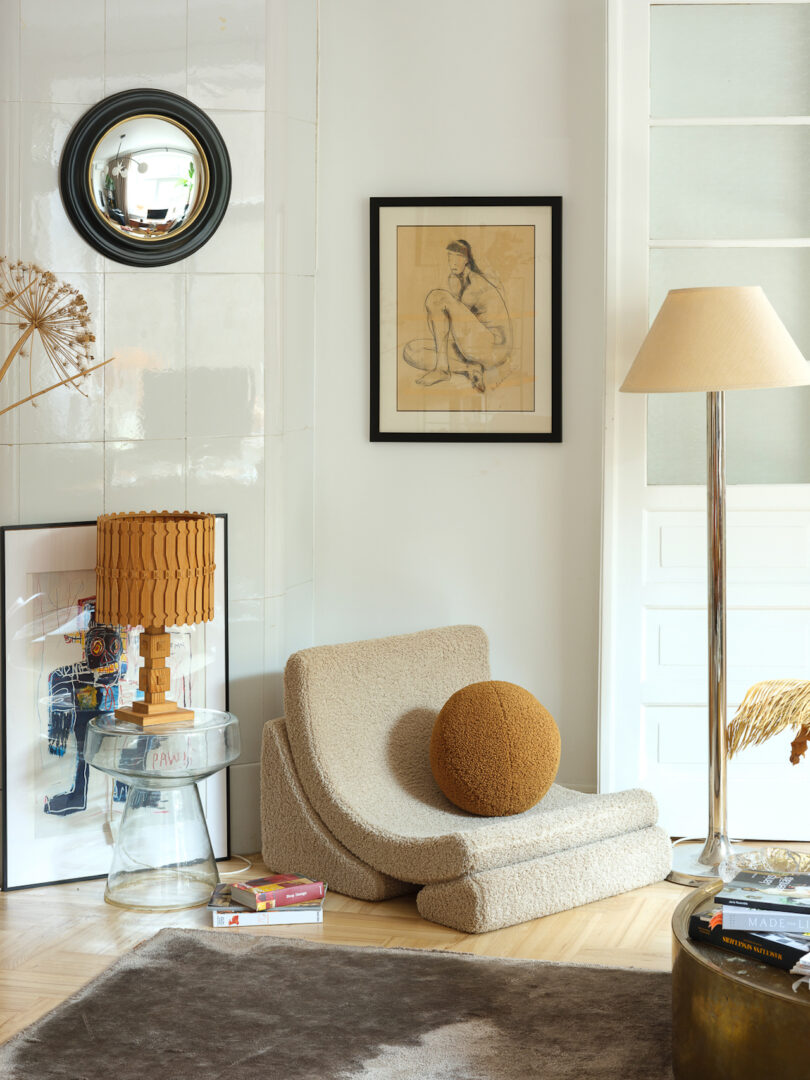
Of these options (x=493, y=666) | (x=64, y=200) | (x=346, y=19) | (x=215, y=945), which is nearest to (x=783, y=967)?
(x=215, y=945)

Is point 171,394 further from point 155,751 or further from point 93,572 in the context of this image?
point 155,751

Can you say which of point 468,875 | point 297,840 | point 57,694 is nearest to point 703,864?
point 468,875

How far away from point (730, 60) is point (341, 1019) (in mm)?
2897

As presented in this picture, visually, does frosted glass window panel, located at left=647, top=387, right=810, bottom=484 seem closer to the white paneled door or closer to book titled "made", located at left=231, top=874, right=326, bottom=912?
the white paneled door

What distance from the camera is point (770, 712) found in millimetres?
3203

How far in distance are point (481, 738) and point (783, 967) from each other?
1.45 meters

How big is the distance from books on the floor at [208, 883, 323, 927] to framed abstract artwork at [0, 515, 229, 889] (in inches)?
14.8

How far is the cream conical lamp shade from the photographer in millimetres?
3328

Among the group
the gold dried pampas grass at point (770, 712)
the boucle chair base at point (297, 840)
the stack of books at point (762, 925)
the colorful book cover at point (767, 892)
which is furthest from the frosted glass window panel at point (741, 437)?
the stack of books at point (762, 925)

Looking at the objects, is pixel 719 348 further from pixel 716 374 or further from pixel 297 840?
pixel 297 840

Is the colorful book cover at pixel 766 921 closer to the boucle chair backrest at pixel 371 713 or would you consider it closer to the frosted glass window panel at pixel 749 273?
the boucle chair backrest at pixel 371 713

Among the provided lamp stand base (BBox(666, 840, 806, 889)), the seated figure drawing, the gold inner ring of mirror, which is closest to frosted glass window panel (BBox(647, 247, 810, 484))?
the seated figure drawing

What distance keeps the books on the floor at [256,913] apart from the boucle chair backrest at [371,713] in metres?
0.24

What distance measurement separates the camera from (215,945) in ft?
9.92
